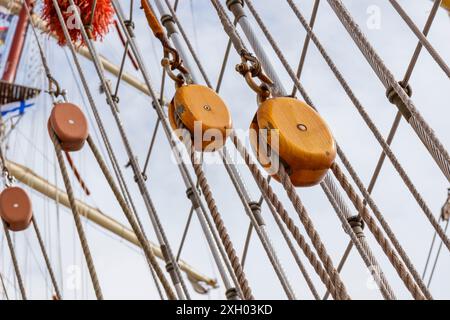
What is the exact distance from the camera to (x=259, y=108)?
4.56 ft

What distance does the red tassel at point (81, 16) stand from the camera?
9.54 feet

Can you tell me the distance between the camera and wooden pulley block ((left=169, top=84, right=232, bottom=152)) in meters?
1.47

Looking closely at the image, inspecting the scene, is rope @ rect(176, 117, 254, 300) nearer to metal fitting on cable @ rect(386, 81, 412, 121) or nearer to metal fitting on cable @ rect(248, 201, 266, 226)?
metal fitting on cable @ rect(386, 81, 412, 121)

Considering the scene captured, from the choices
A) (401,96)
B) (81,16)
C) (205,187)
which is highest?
(81,16)

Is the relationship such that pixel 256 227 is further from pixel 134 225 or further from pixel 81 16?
pixel 81 16

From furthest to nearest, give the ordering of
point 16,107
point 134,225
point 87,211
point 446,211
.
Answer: point 87,211 → point 16,107 → point 446,211 → point 134,225

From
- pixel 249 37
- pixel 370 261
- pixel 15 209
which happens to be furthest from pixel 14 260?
pixel 370 261

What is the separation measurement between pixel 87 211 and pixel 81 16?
7486mm

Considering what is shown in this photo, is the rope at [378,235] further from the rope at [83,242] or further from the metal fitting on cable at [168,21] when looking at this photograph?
the metal fitting on cable at [168,21]

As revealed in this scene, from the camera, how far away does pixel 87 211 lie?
33.5 feet

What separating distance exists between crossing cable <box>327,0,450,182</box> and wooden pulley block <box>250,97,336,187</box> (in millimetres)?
283

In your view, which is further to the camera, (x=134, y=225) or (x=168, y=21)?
(x=168, y=21)
